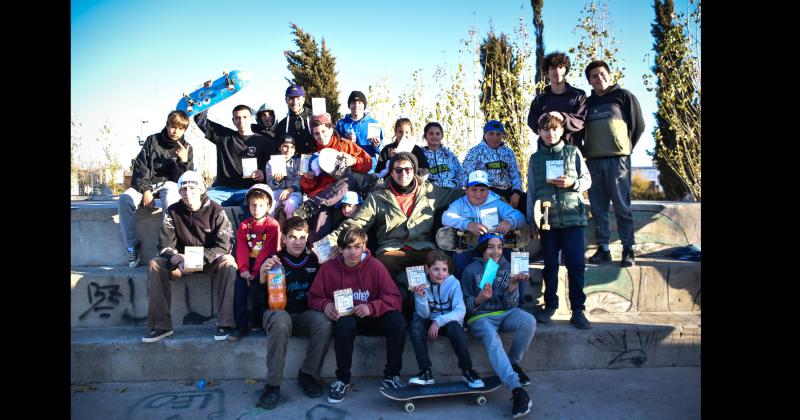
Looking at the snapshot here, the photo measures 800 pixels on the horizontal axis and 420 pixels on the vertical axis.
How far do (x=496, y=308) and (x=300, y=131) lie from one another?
3.93 m

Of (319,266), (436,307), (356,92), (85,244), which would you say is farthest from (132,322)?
(356,92)

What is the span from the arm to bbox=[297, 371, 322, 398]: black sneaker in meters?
1.48

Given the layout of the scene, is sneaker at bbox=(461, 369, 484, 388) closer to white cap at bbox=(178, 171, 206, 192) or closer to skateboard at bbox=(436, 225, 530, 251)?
skateboard at bbox=(436, 225, 530, 251)

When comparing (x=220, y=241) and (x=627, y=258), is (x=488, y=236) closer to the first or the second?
(x=627, y=258)

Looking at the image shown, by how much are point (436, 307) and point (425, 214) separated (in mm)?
1083

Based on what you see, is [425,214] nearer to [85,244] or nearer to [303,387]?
[303,387]

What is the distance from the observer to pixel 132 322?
17.2ft

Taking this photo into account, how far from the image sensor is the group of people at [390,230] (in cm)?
446

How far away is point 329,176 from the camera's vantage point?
6.02 m

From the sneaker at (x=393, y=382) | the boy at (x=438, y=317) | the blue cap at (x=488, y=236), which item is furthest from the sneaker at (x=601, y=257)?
the sneaker at (x=393, y=382)

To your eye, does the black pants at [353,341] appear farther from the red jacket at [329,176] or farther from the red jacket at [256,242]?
the red jacket at [329,176]

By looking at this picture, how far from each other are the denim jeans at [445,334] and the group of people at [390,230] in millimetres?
12

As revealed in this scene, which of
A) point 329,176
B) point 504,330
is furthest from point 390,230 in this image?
point 504,330

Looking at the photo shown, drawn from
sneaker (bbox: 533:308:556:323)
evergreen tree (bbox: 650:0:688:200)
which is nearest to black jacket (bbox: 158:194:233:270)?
sneaker (bbox: 533:308:556:323)
